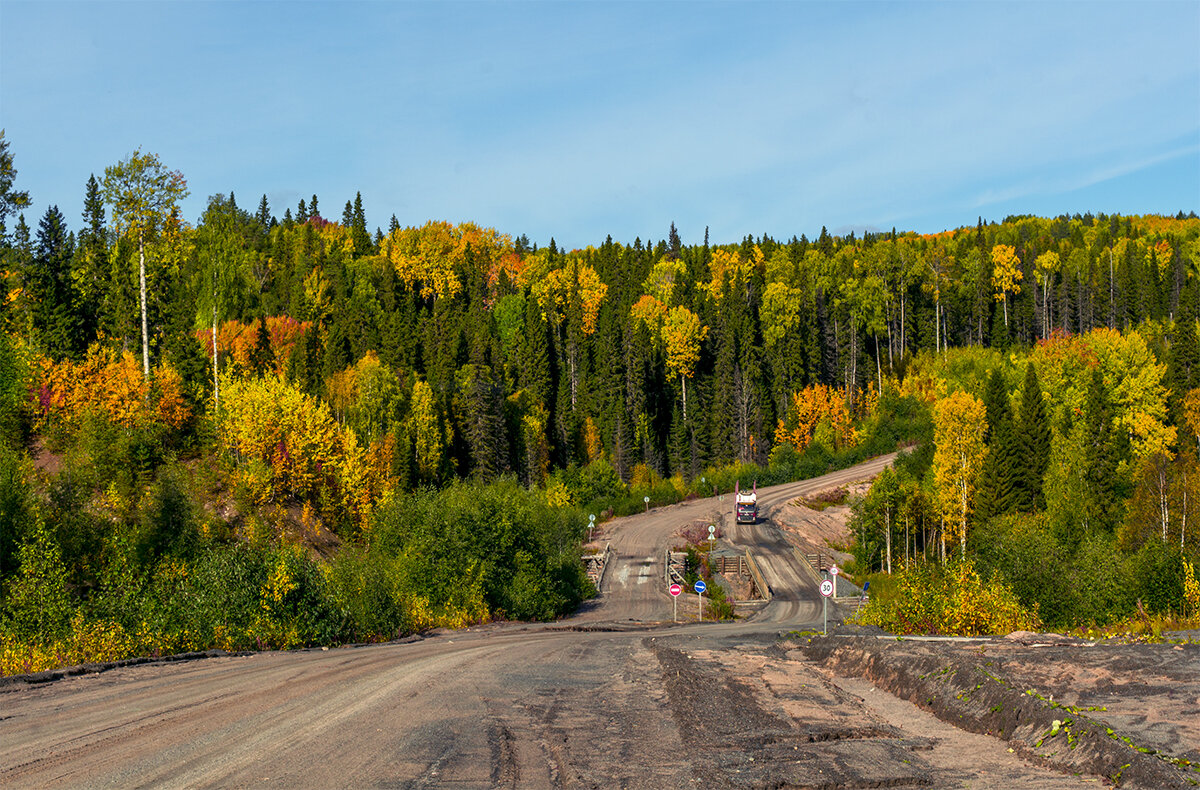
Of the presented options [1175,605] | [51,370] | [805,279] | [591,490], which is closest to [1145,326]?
[805,279]

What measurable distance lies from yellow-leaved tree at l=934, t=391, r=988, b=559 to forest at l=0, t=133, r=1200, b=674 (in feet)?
1.01

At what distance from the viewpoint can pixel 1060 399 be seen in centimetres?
9356

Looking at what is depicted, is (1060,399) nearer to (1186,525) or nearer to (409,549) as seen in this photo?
(1186,525)

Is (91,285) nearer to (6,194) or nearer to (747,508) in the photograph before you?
(6,194)

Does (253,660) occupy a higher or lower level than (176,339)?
lower

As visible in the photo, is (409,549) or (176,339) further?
(176,339)

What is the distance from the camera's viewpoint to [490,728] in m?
15.6

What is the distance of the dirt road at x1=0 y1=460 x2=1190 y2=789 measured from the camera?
12.6 m

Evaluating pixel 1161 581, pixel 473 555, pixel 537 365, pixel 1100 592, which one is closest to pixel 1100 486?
pixel 1100 592

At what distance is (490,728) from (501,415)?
78.3 meters

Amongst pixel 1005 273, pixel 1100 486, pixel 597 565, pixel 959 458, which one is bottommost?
pixel 597 565

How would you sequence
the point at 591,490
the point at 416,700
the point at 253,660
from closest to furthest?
the point at 416,700 < the point at 253,660 < the point at 591,490

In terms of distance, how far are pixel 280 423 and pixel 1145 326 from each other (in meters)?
109

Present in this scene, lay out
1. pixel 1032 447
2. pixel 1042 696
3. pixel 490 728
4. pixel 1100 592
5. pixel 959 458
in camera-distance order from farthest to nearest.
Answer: pixel 1032 447, pixel 959 458, pixel 1100 592, pixel 1042 696, pixel 490 728
